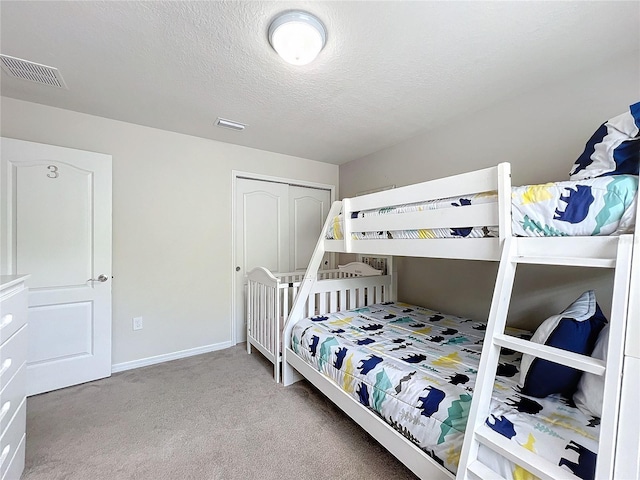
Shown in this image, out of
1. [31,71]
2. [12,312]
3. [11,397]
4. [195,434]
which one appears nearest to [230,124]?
[31,71]

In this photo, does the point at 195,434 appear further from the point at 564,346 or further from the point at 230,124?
the point at 230,124

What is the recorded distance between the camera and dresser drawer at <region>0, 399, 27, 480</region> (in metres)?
1.18

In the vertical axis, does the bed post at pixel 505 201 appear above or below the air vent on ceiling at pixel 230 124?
below

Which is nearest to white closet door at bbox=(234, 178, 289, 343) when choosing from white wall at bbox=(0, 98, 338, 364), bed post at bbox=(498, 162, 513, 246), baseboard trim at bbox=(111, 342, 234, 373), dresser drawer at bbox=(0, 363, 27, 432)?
white wall at bbox=(0, 98, 338, 364)

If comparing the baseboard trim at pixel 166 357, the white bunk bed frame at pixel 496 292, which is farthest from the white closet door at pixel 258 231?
the white bunk bed frame at pixel 496 292

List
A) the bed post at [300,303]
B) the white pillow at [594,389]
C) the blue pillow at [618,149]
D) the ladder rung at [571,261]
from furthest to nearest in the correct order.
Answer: the bed post at [300,303]
the blue pillow at [618,149]
the white pillow at [594,389]
the ladder rung at [571,261]

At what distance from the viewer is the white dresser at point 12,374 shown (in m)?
1.18

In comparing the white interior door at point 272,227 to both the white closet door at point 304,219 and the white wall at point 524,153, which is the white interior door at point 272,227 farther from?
the white wall at point 524,153

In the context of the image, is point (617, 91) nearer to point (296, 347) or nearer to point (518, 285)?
point (518, 285)

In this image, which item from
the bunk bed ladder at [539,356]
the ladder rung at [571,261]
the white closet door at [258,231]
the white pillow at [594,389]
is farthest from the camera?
the white closet door at [258,231]

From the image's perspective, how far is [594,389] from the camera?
1.03m

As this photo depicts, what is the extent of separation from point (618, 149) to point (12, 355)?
286cm

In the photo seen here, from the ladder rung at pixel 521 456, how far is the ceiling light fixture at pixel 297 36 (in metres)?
1.86

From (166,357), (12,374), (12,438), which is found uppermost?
(12,374)
